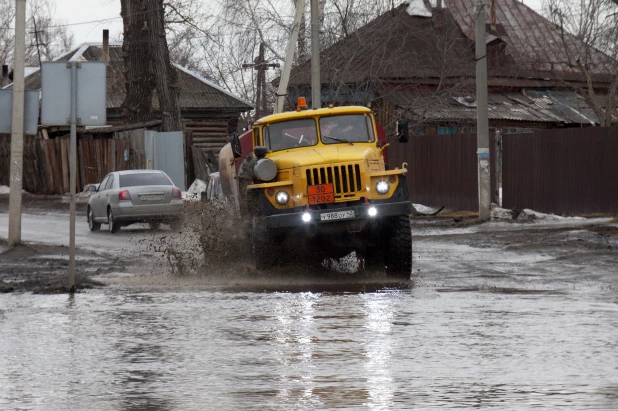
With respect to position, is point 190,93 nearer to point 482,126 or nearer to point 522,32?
point 522,32

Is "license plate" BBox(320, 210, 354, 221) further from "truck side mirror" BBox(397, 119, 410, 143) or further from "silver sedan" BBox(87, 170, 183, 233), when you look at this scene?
"silver sedan" BBox(87, 170, 183, 233)

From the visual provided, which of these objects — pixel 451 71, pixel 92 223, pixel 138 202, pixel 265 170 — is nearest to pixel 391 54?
pixel 451 71

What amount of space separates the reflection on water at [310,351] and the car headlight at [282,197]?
1975mm

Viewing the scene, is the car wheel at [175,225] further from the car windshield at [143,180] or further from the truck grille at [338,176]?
the truck grille at [338,176]

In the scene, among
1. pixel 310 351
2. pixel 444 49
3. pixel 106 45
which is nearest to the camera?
pixel 310 351

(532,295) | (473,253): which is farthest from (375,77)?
(532,295)

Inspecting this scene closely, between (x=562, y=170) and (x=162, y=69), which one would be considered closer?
(x=562, y=170)

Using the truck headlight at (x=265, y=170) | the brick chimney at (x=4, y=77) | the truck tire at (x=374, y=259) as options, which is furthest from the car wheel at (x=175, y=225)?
the brick chimney at (x=4, y=77)

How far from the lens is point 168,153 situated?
40.5 metres

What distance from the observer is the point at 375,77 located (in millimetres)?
43312

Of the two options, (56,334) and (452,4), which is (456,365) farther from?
(452,4)

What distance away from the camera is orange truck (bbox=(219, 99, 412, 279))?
14992 millimetres

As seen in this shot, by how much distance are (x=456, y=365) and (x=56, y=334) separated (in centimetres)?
382

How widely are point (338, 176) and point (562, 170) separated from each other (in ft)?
44.7
